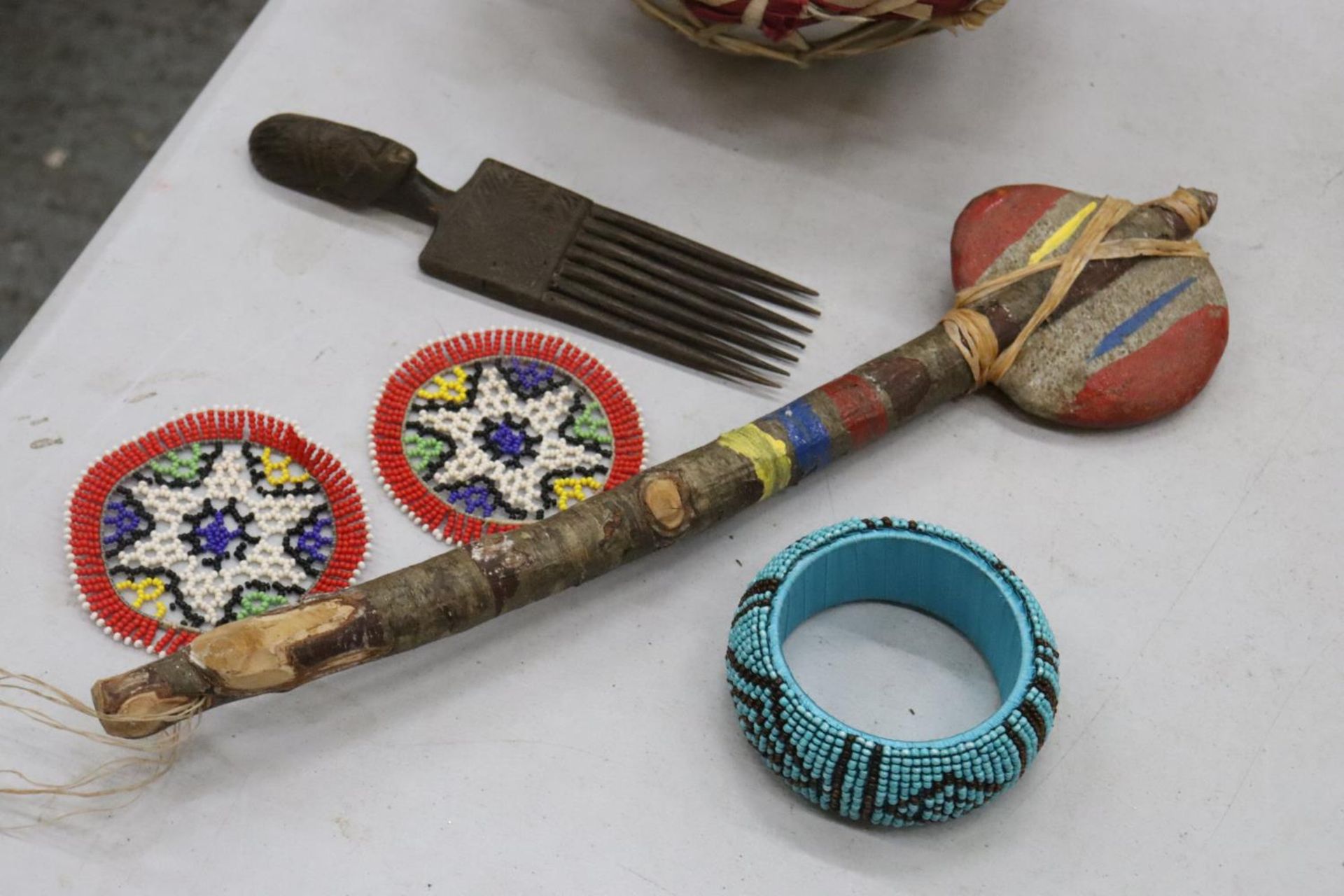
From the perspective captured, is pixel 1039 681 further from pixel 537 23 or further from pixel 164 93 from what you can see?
pixel 164 93

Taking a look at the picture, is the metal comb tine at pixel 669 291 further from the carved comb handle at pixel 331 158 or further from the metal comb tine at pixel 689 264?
the carved comb handle at pixel 331 158

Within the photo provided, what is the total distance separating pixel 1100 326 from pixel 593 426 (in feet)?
2.10

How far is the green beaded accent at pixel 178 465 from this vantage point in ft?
6.23

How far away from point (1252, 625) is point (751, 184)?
874 millimetres

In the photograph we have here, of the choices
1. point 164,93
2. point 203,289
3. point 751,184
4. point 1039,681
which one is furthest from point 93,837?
point 164,93

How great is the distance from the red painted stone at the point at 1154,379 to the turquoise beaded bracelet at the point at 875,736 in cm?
33

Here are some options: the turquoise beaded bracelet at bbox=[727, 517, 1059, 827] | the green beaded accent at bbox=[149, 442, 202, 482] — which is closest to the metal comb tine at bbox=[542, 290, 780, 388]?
the turquoise beaded bracelet at bbox=[727, 517, 1059, 827]

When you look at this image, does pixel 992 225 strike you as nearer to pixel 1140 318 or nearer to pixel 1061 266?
pixel 1061 266

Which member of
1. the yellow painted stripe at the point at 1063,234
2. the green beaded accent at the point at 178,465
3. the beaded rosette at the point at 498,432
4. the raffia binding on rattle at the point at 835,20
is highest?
the raffia binding on rattle at the point at 835,20

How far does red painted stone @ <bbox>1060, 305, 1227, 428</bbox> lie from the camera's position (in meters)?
2.01

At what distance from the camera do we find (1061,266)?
2072 mm

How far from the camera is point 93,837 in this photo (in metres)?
1.65

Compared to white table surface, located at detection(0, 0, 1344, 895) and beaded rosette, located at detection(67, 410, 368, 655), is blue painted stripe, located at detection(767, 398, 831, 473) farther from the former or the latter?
beaded rosette, located at detection(67, 410, 368, 655)

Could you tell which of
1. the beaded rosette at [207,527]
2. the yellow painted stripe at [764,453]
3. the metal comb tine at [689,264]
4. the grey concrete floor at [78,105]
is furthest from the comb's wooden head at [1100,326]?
the grey concrete floor at [78,105]
